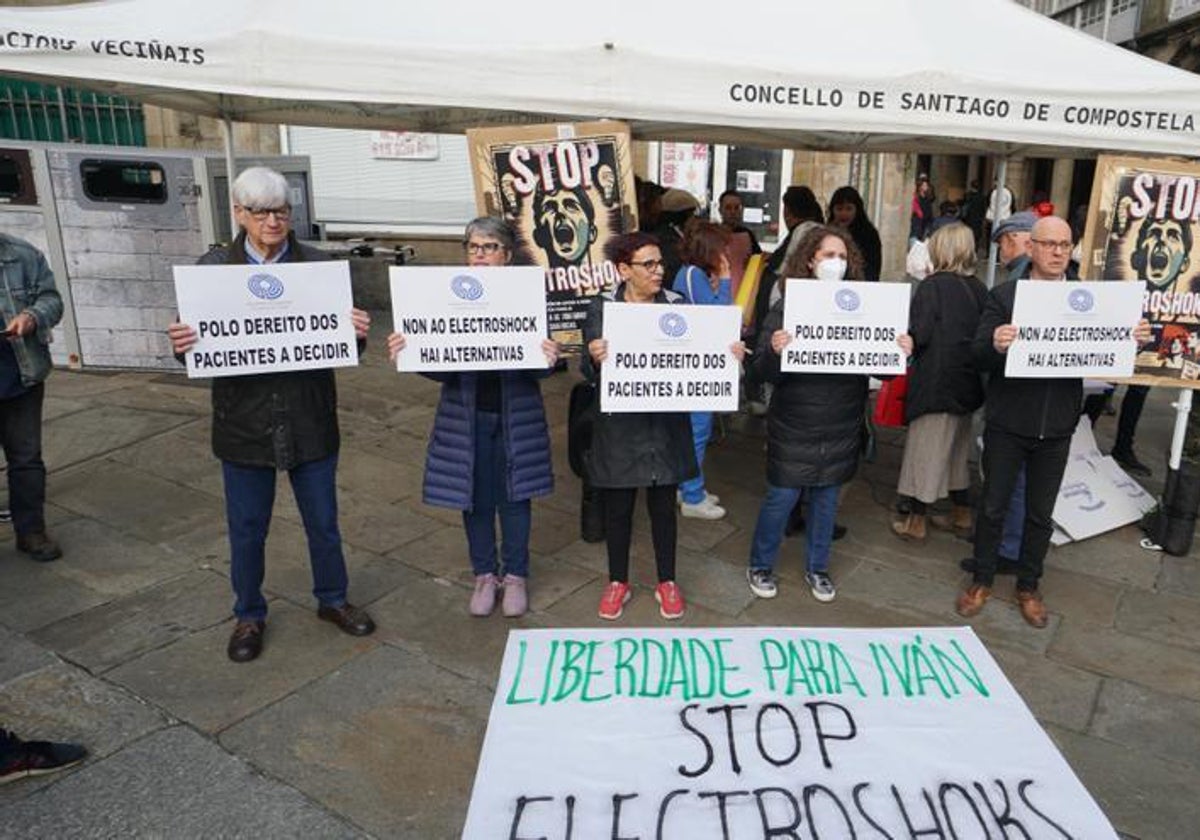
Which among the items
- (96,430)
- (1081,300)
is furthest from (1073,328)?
(96,430)

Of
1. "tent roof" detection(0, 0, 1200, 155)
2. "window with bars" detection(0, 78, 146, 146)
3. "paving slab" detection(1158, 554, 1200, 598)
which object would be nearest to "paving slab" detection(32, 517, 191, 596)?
"tent roof" detection(0, 0, 1200, 155)

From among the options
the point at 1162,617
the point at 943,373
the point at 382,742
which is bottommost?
the point at 1162,617

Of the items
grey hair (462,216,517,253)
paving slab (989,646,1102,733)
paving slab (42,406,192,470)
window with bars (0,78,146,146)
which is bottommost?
paving slab (989,646,1102,733)

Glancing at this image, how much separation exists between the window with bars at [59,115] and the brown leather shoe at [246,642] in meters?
8.63

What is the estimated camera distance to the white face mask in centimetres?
404

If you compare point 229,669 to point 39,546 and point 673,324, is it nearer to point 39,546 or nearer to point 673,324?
point 39,546

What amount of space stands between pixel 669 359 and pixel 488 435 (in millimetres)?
835

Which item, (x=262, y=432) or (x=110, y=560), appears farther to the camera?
(x=110, y=560)

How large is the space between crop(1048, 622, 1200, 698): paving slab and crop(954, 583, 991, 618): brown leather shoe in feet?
1.13

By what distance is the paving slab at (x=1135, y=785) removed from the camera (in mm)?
2910

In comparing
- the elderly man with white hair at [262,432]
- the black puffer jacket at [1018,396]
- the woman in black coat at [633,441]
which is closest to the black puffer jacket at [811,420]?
the woman in black coat at [633,441]

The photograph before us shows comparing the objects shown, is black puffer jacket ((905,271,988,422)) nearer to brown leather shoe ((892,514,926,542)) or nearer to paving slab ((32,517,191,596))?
brown leather shoe ((892,514,926,542))

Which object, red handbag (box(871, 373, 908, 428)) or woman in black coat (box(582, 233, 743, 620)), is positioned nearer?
woman in black coat (box(582, 233, 743, 620))

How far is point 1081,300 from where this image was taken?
409 cm
